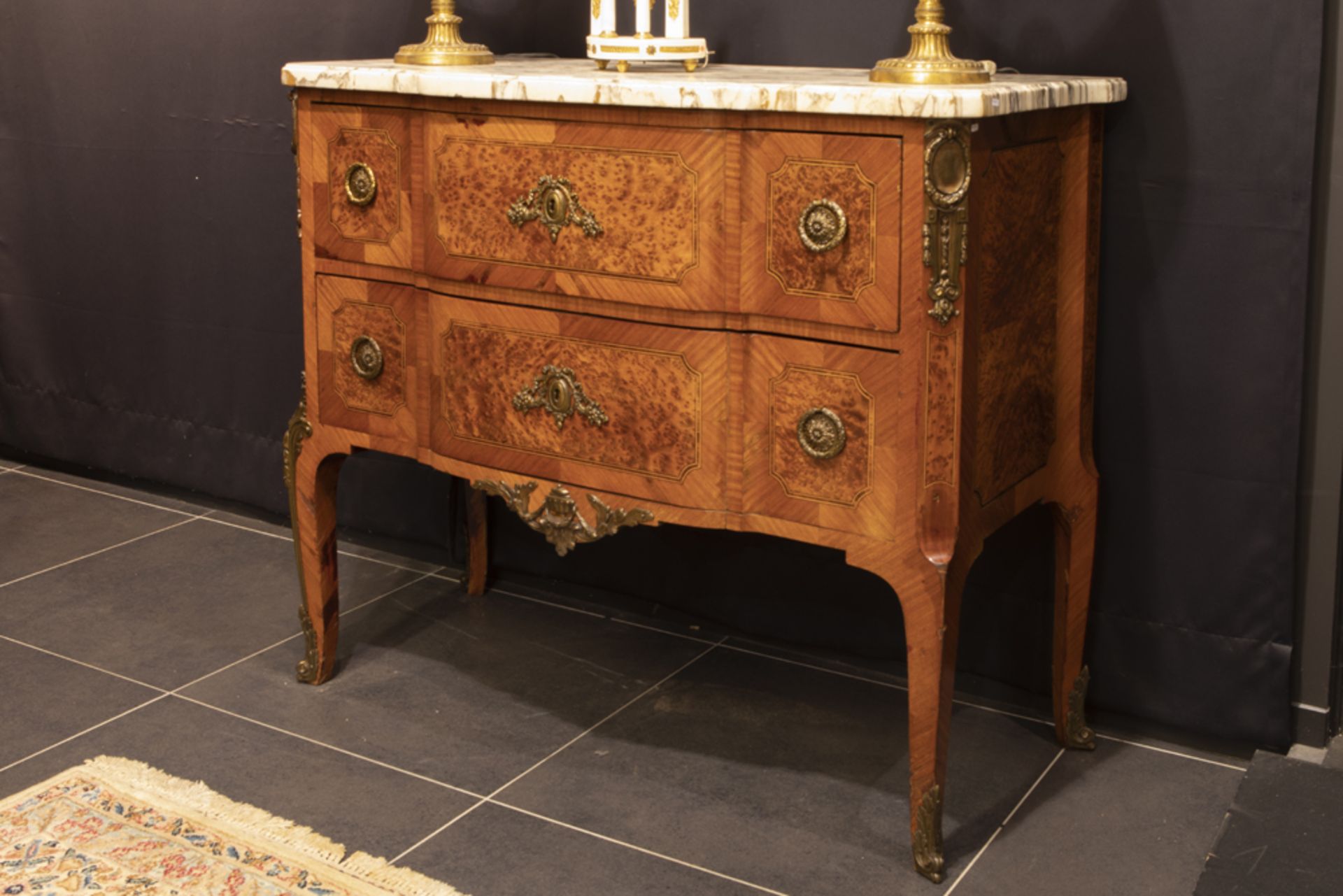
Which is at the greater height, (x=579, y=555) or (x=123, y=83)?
(x=123, y=83)

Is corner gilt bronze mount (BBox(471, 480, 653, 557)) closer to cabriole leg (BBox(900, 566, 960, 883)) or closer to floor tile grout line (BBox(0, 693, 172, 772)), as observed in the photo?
cabriole leg (BBox(900, 566, 960, 883))

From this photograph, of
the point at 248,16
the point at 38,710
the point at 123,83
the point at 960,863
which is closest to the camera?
the point at 960,863

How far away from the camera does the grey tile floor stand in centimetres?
208

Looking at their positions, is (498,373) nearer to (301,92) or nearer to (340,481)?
(301,92)

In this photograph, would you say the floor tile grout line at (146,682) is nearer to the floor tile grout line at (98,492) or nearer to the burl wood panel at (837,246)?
the floor tile grout line at (98,492)

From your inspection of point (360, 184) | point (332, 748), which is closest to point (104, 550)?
point (332, 748)

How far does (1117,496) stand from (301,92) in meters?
1.45

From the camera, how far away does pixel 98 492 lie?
12.0ft

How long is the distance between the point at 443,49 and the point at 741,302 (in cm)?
71

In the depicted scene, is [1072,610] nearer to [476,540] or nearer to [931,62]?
[931,62]

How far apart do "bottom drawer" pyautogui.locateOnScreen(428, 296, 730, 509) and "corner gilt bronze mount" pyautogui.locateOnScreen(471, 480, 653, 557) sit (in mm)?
27

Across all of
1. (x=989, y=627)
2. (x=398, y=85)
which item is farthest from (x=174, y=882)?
(x=989, y=627)

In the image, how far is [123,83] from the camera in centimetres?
341

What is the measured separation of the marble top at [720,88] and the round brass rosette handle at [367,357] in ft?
1.30
